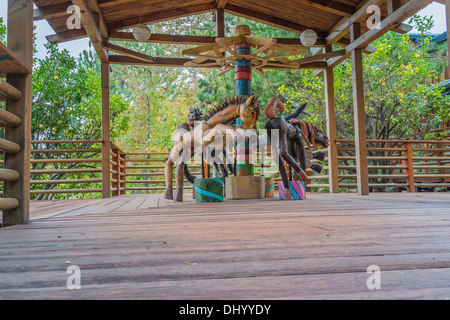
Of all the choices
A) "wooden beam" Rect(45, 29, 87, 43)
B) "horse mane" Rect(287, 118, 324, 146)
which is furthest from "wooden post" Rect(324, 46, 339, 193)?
"wooden beam" Rect(45, 29, 87, 43)

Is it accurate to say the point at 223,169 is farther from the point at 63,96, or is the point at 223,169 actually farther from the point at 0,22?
the point at 0,22

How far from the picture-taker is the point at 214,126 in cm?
386

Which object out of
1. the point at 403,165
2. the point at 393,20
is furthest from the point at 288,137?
the point at 403,165

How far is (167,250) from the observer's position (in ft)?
3.45

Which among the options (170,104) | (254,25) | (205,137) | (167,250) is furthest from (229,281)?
(170,104)

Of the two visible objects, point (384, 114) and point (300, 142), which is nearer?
point (300, 142)

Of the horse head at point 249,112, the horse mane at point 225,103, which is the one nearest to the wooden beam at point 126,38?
the horse mane at point 225,103

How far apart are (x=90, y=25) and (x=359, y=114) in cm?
415

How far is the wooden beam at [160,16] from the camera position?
5.42 meters

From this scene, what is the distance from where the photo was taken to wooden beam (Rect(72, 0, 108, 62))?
3.87m

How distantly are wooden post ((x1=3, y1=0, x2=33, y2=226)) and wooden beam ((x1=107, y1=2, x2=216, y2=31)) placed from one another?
3682mm

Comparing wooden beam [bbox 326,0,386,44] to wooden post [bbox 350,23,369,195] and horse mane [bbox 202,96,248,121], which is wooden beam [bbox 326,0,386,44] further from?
horse mane [bbox 202,96,248,121]

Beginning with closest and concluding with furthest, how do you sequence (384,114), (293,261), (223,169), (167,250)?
(293,261), (167,250), (223,169), (384,114)

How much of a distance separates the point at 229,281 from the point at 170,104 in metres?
14.7
